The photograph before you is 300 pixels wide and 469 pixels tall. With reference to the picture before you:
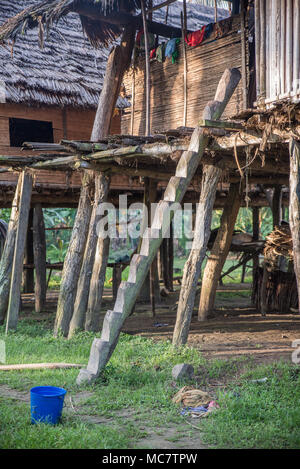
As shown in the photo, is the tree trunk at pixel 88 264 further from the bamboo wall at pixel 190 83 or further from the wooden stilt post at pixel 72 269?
the bamboo wall at pixel 190 83

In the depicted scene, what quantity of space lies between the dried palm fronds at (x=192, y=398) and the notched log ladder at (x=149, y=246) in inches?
41.8

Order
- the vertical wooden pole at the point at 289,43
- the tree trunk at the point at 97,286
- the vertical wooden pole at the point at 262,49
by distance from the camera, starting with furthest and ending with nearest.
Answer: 1. the tree trunk at the point at 97,286
2. the vertical wooden pole at the point at 262,49
3. the vertical wooden pole at the point at 289,43

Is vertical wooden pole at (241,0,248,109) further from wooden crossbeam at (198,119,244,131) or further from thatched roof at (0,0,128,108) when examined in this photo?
thatched roof at (0,0,128,108)

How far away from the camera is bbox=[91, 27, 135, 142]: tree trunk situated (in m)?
9.16

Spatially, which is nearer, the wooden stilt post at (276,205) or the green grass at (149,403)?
the green grass at (149,403)

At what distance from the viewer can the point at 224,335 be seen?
841cm

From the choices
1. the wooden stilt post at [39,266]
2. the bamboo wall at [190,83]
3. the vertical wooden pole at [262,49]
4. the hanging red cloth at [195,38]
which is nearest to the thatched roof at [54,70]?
the bamboo wall at [190,83]

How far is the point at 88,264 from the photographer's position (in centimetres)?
887

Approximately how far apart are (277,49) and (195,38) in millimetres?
2179

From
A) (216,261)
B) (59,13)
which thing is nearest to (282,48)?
(59,13)

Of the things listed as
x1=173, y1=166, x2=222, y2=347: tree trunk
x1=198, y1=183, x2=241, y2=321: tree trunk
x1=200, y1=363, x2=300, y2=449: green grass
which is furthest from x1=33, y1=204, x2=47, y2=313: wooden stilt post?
x1=200, y1=363, x2=300, y2=449: green grass

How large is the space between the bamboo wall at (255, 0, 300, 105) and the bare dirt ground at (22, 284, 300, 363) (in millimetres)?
3121

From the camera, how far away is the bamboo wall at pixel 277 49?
600 centimetres

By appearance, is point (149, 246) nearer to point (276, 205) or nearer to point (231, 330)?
point (231, 330)
